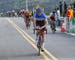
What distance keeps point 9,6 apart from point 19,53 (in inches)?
4759

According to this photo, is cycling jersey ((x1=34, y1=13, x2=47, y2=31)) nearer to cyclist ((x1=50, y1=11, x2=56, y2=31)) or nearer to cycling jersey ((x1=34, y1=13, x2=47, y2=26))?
cycling jersey ((x1=34, y1=13, x2=47, y2=26))

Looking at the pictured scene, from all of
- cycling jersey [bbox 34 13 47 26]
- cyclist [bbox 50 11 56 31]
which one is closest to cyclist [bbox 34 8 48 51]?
cycling jersey [bbox 34 13 47 26]

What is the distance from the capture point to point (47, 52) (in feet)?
66.1

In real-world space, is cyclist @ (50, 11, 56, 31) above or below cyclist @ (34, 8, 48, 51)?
below

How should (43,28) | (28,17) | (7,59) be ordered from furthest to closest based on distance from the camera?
(28,17) < (43,28) < (7,59)

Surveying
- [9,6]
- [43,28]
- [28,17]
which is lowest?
[9,6]

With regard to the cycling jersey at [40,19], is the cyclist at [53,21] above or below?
below

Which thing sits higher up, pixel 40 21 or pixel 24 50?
pixel 40 21

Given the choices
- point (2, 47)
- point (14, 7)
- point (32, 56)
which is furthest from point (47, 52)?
point (14, 7)

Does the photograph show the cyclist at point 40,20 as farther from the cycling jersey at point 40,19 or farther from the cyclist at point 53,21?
the cyclist at point 53,21

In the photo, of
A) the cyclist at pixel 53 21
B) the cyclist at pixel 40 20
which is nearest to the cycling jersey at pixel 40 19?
the cyclist at pixel 40 20

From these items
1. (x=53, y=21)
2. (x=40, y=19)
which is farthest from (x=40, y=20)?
(x=53, y=21)

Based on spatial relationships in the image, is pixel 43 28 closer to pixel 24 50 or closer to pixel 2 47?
pixel 24 50

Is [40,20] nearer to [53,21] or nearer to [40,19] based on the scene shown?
[40,19]
